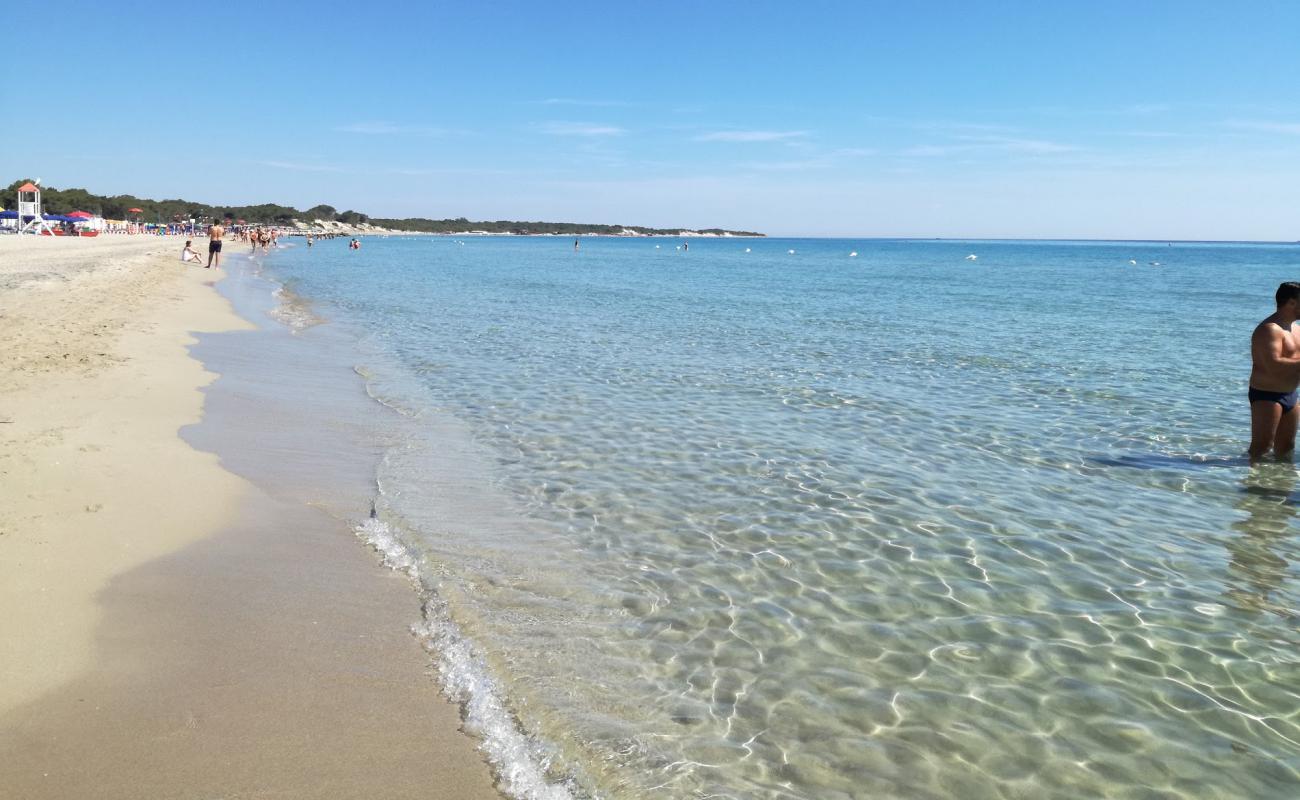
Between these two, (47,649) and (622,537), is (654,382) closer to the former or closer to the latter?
(622,537)

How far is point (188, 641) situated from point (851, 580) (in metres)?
4.33

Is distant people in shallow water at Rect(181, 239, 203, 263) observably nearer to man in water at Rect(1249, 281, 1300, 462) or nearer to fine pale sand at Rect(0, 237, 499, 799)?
fine pale sand at Rect(0, 237, 499, 799)

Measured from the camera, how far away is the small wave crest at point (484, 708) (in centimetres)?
368

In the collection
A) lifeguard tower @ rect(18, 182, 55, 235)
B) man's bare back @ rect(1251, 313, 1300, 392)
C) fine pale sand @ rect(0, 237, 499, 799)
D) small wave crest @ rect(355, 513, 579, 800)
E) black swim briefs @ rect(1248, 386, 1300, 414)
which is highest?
lifeguard tower @ rect(18, 182, 55, 235)

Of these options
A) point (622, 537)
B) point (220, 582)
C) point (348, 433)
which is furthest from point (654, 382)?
point (220, 582)

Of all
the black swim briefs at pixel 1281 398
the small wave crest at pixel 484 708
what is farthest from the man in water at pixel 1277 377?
the small wave crest at pixel 484 708

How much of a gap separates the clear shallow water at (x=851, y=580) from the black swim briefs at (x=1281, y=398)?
2.27ft

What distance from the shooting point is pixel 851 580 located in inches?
241

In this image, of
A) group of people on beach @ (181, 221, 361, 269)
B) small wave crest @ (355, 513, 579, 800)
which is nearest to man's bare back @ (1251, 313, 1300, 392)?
small wave crest @ (355, 513, 579, 800)

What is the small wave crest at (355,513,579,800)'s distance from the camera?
12.1ft

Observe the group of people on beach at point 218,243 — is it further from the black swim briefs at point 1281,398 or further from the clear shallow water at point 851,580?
the black swim briefs at point 1281,398

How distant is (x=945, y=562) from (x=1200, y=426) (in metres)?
7.35

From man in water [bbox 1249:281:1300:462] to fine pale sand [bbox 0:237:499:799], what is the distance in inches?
356

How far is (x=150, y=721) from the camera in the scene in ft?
12.8
